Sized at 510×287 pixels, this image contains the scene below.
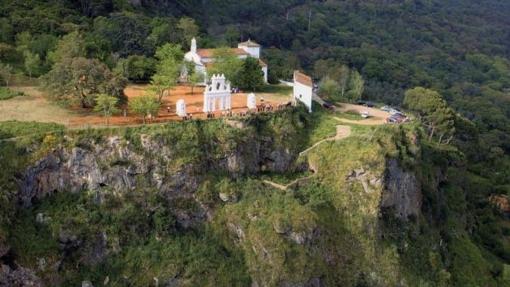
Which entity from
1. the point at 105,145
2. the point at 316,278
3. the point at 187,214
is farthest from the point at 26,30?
the point at 316,278

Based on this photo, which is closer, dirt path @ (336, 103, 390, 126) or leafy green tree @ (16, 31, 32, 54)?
dirt path @ (336, 103, 390, 126)

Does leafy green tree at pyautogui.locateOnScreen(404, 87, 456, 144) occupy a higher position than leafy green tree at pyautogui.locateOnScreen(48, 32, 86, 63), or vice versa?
leafy green tree at pyautogui.locateOnScreen(48, 32, 86, 63)

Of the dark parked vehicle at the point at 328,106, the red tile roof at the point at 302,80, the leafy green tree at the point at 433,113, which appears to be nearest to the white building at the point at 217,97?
the red tile roof at the point at 302,80

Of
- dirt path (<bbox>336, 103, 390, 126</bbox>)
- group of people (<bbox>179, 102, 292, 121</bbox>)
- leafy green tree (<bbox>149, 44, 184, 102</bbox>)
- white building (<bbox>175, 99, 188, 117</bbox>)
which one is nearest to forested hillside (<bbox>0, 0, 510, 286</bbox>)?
leafy green tree (<bbox>149, 44, 184, 102</bbox>)

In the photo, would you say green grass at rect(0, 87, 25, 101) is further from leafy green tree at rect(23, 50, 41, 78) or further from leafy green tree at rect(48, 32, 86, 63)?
leafy green tree at rect(48, 32, 86, 63)

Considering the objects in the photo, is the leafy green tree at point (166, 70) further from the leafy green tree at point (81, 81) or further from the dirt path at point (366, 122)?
the dirt path at point (366, 122)

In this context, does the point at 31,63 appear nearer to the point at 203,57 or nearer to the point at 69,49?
the point at 69,49

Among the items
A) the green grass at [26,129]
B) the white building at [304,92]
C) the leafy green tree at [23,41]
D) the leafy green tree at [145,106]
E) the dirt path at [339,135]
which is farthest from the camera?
the leafy green tree at [23,41]
